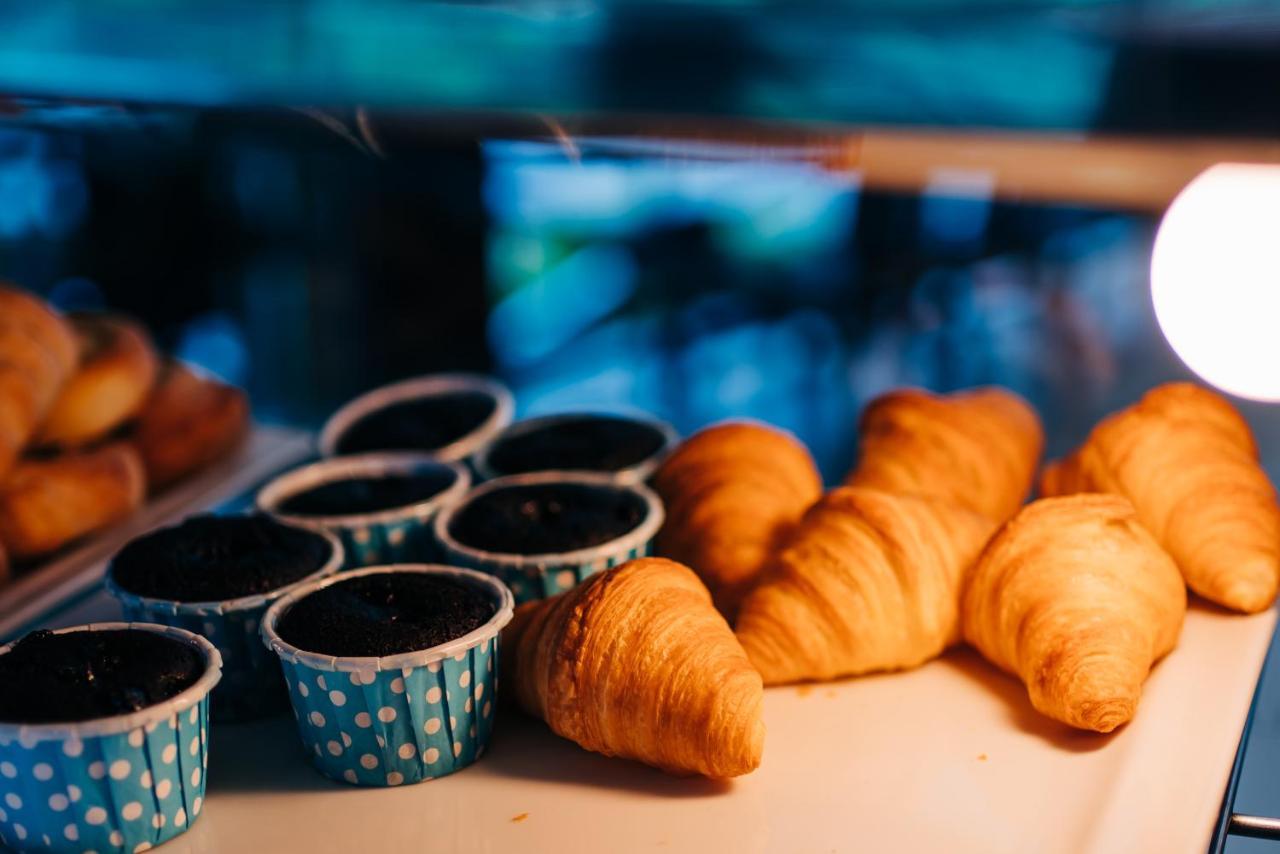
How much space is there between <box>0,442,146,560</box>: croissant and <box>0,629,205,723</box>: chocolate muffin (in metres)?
0.47

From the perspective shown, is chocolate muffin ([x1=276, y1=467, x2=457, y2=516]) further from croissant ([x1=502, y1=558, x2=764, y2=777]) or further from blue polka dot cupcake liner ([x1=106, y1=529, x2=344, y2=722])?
croissant ([x1=502, y1=558, x2=764, y2=777])

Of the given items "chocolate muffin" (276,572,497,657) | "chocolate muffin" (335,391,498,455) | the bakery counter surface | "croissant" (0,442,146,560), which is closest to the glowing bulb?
the bakery counter surface

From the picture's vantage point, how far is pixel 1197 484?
1.38 m

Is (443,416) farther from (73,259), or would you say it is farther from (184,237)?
(73,259)

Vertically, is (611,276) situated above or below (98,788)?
above

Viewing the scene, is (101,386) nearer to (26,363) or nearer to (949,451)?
(26,363)

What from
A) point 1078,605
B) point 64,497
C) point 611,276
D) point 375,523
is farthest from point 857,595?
point 611,276

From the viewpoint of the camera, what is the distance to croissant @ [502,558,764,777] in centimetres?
107

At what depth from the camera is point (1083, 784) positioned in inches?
42.9

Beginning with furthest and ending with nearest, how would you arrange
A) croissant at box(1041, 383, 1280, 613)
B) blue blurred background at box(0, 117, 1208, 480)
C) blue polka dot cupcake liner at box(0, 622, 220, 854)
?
blue blurred background at box(0, 117, 1208, 480)
croissant at box(1041, 383, 1280, 613)
blue polka dot cupcake liner at box(0, 622, 220, 854)

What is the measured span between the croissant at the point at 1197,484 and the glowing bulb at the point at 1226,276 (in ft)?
0.33

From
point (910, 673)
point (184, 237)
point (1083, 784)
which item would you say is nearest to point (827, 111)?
point (910, 673)

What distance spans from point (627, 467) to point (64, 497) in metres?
0.68

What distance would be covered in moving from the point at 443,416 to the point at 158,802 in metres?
0.83
